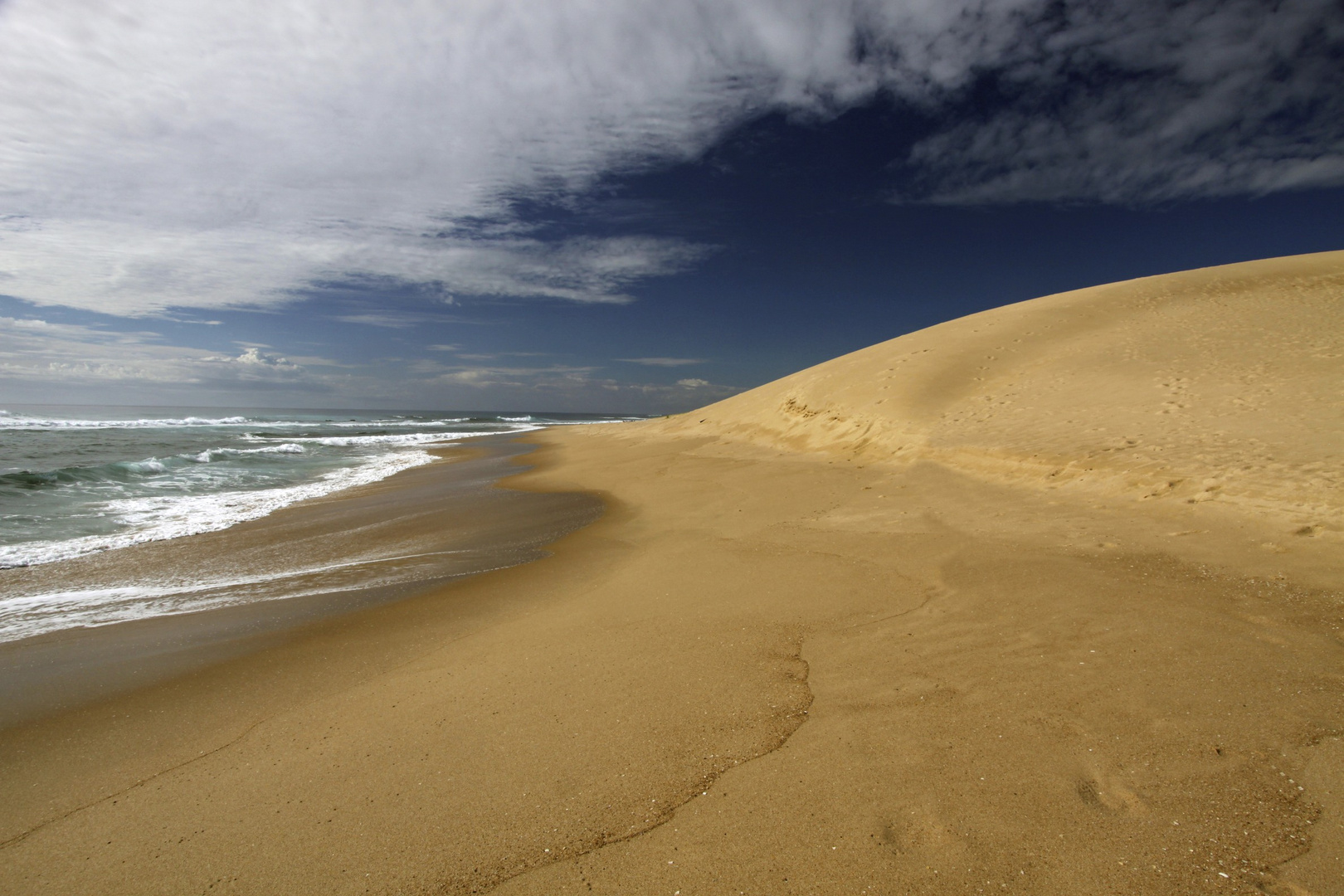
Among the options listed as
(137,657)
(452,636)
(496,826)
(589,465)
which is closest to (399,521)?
(137,657)

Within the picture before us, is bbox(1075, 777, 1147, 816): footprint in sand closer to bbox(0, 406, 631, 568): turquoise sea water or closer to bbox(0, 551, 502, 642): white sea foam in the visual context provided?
bbox(0, 551, 502, 642): white sea foam

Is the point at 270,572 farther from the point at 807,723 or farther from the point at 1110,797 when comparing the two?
the point at 1110,797

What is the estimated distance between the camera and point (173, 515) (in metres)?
10.6

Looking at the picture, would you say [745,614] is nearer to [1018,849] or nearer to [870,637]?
[870,637]

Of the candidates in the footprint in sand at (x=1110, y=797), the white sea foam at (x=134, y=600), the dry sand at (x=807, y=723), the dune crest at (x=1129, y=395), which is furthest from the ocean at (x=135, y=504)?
the dune crest at (x=1129, y=395)

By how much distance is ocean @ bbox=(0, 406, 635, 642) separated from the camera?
242 inches

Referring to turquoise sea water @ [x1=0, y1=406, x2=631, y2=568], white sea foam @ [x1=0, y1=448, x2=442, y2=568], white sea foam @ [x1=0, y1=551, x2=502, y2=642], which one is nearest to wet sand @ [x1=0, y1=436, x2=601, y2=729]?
white sea foam @ [x1=0, y1=551, x2=502, y2=642]

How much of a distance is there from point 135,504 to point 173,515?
6.88 ft

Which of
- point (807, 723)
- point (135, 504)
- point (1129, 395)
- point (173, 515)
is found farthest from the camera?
point (135, 504)

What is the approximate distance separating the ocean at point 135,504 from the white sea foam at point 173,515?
0.02 meters

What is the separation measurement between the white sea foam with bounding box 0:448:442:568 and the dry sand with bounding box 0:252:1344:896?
20.4 feet

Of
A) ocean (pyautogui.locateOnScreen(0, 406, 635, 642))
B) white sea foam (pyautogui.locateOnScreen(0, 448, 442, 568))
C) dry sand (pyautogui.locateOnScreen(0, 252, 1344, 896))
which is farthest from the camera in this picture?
white sea foam (pyautogui.locateOnScreen(0, 448, 442, 568))

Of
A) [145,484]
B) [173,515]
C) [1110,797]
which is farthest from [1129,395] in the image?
[145,484]

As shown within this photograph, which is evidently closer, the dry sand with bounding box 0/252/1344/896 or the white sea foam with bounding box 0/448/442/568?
the dry sand with bounding box 0/252/1344/896
